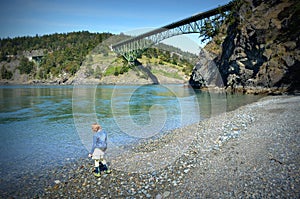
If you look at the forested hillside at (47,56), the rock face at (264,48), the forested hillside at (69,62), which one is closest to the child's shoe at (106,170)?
the rock face at (264,48)

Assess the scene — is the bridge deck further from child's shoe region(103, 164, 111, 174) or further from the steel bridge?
child's shoe region(103, 164, 111, 174)

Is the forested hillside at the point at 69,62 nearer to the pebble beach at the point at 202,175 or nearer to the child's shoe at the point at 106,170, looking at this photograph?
the pebble beach at the point at 202,175

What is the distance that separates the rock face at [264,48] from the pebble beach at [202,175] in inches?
971

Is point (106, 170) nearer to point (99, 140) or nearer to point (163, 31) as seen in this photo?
point (99, 140)

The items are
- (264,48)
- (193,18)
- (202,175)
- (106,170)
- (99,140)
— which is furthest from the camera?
(193,18)

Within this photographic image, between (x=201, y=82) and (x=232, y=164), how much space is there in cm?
4922

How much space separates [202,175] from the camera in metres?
6.66

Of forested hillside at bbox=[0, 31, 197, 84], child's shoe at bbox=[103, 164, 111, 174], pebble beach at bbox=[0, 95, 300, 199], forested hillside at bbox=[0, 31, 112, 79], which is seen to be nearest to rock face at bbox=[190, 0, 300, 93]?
pebble beach at bbox=[0, 95, 300, 199]

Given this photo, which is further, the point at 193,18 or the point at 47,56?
the point at 47,56

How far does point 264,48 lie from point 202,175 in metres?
33.3

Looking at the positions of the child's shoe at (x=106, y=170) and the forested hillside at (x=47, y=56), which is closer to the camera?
the child's shoe at (x=106, y=170)

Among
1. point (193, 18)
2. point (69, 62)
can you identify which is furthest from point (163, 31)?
point (69, 62)

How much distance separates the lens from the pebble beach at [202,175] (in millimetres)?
5684

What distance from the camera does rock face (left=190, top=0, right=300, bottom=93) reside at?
29938 millimetres
